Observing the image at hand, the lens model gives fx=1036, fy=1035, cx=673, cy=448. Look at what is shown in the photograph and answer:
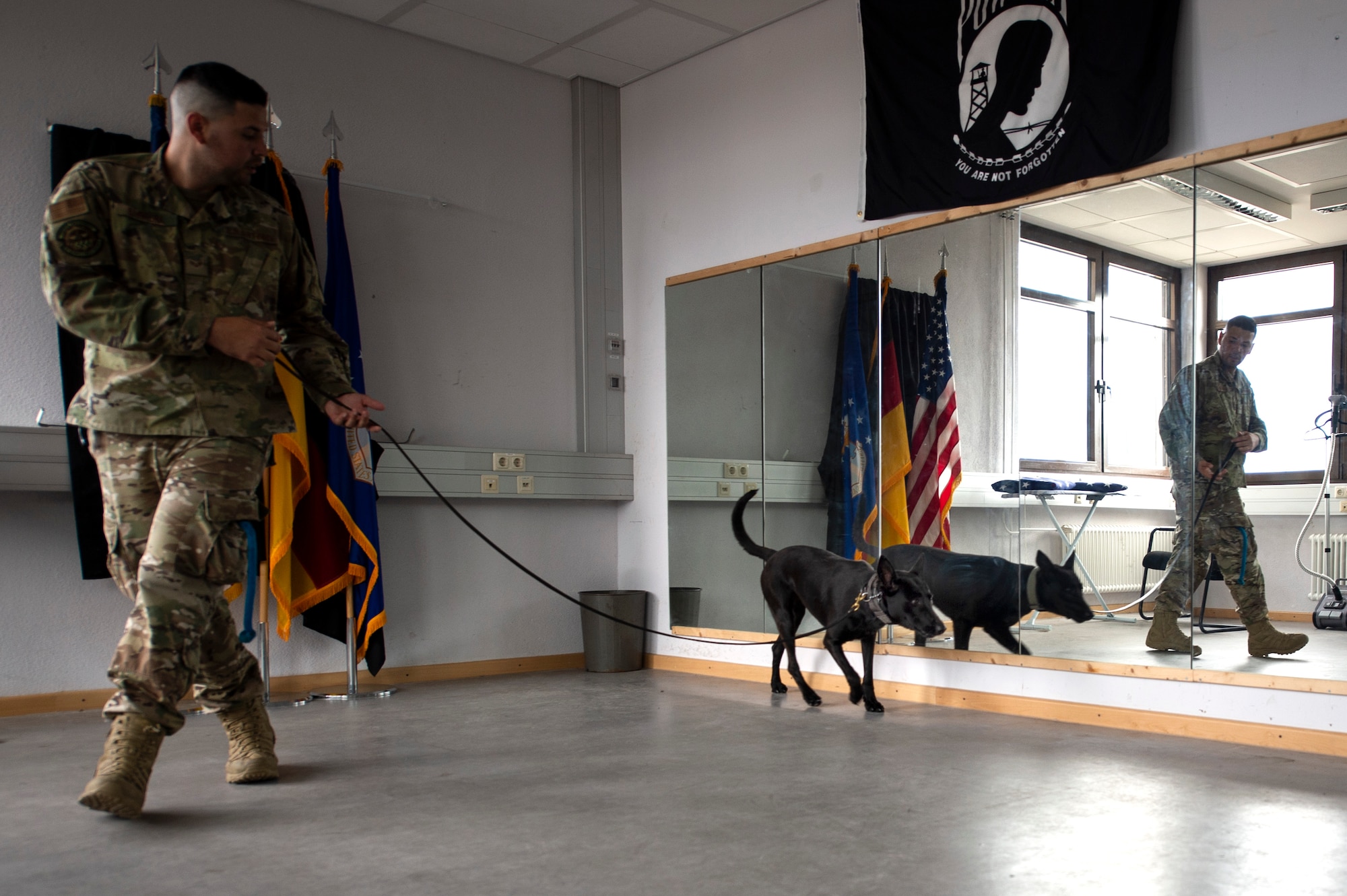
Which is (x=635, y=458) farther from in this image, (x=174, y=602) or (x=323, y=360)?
(x=174, y=602)

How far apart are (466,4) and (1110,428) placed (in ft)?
11.9

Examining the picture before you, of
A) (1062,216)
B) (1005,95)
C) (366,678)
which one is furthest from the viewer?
(366,678)

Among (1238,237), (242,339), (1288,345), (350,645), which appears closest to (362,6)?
(350,645)

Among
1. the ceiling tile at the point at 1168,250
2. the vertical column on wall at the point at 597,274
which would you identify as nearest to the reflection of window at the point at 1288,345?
the ceiling tile at the point at 1168,250

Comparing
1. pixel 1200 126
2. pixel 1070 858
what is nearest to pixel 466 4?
pixel 1200 126

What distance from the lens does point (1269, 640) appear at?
3.53 metres

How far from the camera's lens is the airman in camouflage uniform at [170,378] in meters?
2.41

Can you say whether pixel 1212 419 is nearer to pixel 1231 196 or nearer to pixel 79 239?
pixel 1231 196

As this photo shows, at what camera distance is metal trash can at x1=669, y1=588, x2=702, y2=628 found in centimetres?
555

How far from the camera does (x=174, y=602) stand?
7.91 ft

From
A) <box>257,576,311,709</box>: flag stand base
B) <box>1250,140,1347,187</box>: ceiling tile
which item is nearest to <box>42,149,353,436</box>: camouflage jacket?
<box>257,576,311,709</box>: flag stand base

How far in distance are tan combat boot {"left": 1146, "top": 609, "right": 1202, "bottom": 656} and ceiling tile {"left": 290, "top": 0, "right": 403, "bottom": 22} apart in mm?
4386

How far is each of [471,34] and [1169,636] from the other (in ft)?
14.4

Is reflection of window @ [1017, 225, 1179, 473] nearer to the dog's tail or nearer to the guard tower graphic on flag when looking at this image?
the guard tower graphic on flag
